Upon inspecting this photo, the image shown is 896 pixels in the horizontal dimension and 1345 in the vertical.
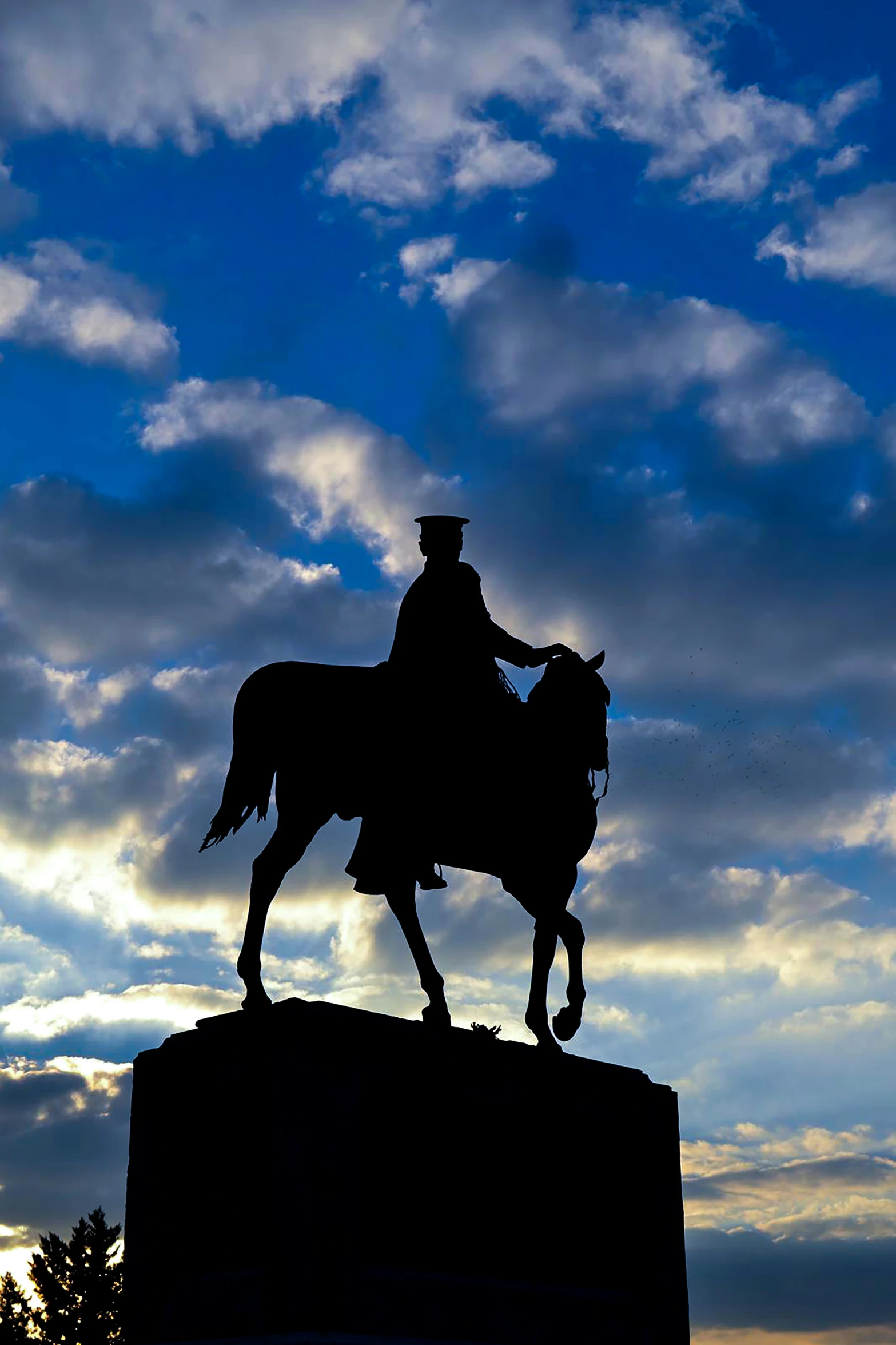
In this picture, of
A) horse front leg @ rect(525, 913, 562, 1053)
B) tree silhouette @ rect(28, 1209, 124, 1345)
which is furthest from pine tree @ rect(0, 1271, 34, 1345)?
A: horse front leg @ rect(525, 913, 562, 1053)

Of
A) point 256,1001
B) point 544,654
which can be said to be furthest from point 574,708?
point 256,1001

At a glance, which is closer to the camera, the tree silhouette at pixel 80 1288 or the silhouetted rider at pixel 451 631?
the silhouetted rider at pixel 451 631

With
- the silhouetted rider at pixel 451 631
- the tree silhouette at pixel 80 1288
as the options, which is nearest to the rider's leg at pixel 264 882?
the silhouetted rider at pixel 451 631

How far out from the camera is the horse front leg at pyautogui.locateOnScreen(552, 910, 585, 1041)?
1420 cm

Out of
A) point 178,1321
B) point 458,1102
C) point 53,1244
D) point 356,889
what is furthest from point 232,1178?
point 53,1244

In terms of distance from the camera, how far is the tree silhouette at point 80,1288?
122 ft

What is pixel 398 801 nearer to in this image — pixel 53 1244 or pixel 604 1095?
pixel 604 1095

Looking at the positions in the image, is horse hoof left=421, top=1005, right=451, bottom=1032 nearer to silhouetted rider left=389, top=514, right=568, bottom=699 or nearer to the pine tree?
silhouetted rider left=389, top=514, right=568, bottom=699

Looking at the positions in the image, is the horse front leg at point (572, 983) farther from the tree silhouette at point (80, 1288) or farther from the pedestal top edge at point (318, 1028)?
the tree silhouette at point (80, 1288)

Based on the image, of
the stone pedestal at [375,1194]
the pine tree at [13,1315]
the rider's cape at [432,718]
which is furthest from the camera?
the pine tree at [13,1315]

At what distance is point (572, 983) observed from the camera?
14445 mm

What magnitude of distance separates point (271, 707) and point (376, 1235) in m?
4.01

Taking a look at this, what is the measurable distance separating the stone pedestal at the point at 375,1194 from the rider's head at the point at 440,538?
4163 millimetres

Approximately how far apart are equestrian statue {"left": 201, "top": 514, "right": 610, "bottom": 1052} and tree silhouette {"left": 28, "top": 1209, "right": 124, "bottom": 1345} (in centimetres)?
2726
